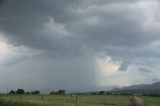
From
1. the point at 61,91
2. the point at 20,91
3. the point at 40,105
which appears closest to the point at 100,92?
the point at 61,91

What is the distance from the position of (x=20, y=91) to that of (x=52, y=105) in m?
81.6

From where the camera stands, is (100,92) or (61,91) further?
(61,91)

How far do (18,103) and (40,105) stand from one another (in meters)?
1.83

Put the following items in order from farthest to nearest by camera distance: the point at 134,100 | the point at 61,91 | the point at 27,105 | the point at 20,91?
the point at 61,91, the point at 20,91, the point at 27,105, the point at 134,100

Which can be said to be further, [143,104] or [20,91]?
[20,91]

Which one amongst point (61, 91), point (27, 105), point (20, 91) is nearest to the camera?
point (27, 105)

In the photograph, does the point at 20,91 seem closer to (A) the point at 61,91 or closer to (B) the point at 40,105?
(A) the point at 61,91

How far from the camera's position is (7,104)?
33.9 m

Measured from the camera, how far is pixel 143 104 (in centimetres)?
2825

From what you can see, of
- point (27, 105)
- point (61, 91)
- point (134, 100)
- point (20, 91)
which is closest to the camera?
point (134, 100)

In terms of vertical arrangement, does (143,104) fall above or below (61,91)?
below

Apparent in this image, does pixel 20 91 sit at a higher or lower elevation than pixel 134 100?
higher

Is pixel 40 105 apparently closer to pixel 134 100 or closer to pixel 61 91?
pixel 134 100

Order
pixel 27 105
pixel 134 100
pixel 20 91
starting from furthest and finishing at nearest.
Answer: pixel 20 91 < pixel 27 105 < pixel 134 100
